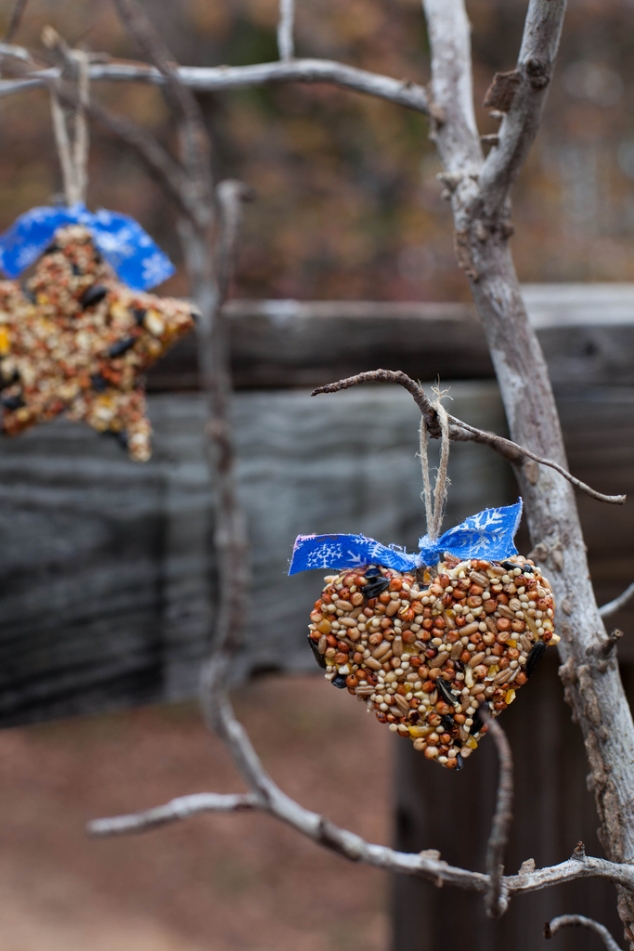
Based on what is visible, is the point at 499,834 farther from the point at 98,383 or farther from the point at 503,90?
the point at 98,383

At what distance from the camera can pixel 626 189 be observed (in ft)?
18.8

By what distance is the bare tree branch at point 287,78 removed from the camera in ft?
2.45

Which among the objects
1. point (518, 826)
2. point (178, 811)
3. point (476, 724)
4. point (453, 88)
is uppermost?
point (453, 88)

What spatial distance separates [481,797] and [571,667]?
3.40ft

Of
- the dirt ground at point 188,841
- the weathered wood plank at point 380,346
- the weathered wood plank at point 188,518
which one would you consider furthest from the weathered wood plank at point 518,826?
the dirt ground at point 188,841

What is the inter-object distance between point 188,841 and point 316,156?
148 inches

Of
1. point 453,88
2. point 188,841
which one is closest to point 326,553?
point 453,88

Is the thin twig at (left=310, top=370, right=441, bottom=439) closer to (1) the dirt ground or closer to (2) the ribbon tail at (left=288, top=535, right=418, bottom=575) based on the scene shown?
(2) the ribbon tail at (left=288, top=535, right=418, bottom=575)

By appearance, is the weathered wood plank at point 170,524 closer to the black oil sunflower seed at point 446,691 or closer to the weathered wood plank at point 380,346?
the weathered wood plank at point 380,346

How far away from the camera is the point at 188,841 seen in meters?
4.49

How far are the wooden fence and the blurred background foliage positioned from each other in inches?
112

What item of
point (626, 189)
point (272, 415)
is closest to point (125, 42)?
point (626, 189)

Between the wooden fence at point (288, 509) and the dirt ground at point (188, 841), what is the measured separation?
104 inches

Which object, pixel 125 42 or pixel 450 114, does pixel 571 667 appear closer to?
pixel 450 114
